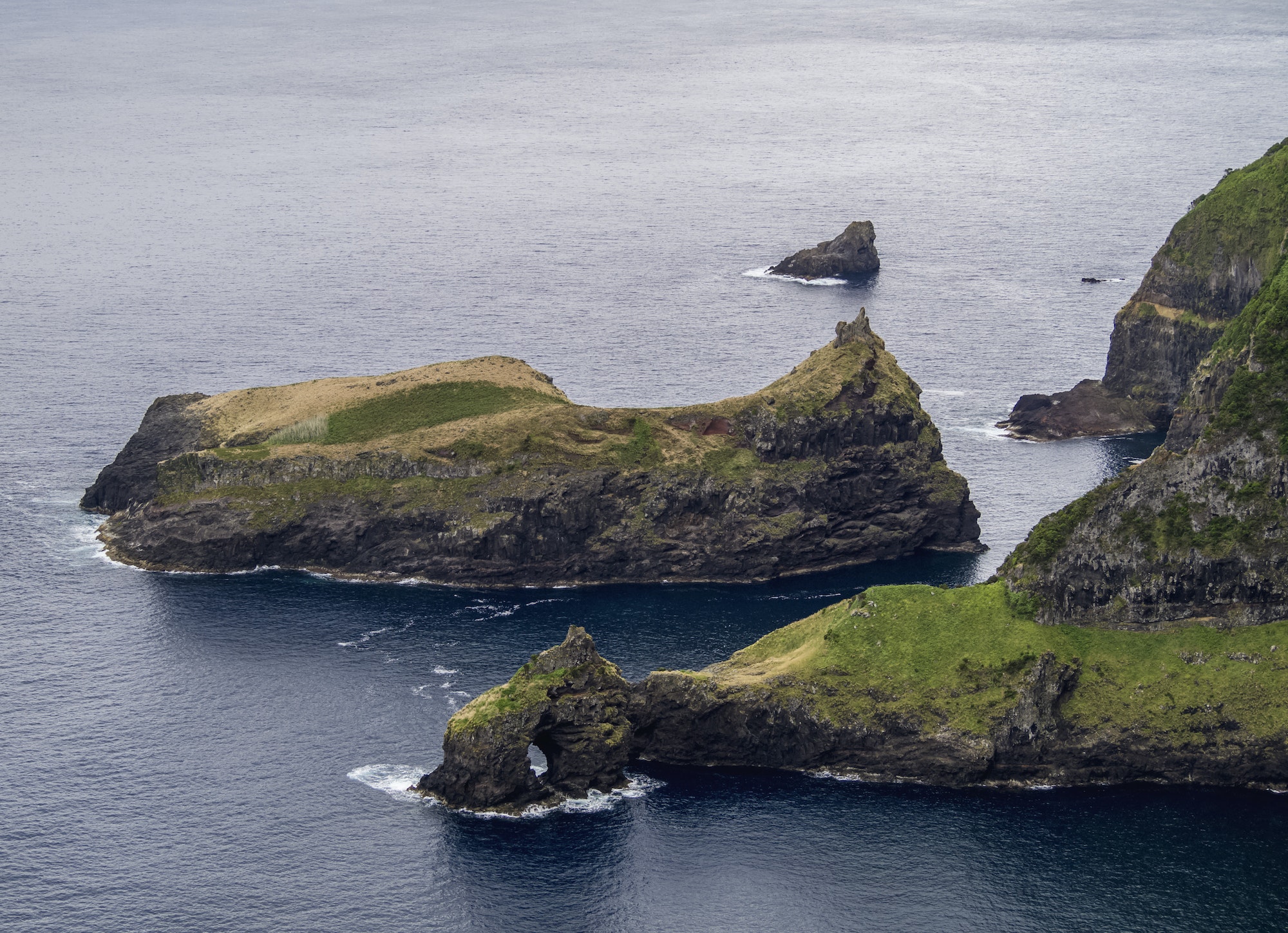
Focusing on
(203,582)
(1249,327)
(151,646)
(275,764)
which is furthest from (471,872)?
(1249,327)

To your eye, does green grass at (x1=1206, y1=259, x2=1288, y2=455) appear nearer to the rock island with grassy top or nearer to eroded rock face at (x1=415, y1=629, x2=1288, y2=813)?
the rock island with grassy top

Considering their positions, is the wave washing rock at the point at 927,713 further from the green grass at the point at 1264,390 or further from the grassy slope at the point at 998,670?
the green grass at the point at 1264,390

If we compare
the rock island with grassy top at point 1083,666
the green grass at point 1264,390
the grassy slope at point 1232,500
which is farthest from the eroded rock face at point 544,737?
the green grass at point 1264,390

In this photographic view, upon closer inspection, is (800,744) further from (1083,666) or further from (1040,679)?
(1083,666)

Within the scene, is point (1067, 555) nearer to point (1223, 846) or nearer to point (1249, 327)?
point (1223, 846)

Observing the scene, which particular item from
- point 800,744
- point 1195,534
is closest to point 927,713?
point 800,744

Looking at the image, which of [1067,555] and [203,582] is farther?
[203,582]
